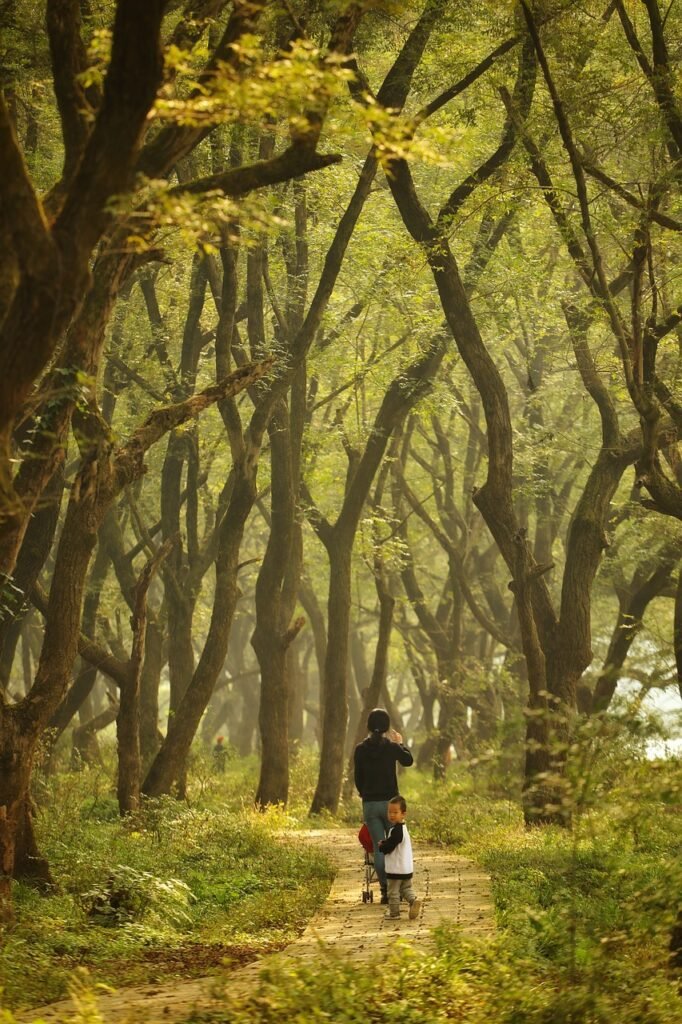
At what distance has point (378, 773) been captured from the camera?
1179 cm

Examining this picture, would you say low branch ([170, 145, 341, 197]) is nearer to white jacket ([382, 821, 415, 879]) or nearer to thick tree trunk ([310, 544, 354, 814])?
white jacket ([382, 821, 415, 879])

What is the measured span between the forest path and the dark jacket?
1.05m

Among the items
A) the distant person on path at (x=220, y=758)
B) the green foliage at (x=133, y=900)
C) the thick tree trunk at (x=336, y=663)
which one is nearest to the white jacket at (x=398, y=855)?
the green foliage at (x=133, y=900)

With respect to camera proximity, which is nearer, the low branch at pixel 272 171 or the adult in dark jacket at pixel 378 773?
the low branch at pixel 272 171

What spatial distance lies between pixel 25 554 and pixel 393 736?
18.1 ft

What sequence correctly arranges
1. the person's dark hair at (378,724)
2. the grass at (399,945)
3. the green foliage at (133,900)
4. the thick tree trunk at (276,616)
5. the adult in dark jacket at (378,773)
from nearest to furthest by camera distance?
the grass at (399,945) → the green foliage at (133,900) → the adult in dark jacket at (378,773) → the person's dark hair at (378,724) → the thick tree trunk at (276,616)

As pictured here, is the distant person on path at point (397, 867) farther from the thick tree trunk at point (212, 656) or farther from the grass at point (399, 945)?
the thick tree trunk at point (212, 656)

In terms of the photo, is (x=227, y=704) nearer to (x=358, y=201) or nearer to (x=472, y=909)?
(x=358, y=201)

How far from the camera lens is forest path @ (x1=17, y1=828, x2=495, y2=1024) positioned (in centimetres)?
727

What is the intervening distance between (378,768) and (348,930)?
196cm

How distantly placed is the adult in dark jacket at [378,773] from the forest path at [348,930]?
79 cm

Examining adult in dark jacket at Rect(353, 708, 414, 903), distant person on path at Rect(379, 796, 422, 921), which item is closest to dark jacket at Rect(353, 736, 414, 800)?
adult in dark jacket at Rect(353, 708, 414, 903)

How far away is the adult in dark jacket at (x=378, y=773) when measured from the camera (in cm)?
1173

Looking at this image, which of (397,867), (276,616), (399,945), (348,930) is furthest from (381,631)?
(399,945)
